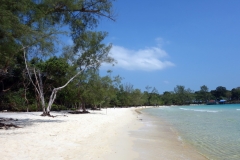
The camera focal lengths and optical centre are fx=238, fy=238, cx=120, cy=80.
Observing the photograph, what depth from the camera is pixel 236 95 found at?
155250mm

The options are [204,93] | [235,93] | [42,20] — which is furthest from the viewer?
[204,93]

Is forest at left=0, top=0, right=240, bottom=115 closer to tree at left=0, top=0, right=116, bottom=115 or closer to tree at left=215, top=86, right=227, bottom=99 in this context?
tree at left=0, top=0, right=116, bottom=115

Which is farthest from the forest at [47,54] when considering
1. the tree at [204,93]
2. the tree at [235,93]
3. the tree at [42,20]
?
the tree at [235,93]

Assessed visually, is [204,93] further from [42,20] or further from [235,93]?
[42,20]

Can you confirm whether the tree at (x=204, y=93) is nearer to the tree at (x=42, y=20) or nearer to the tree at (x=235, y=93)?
the tree at (x=235, y=93)

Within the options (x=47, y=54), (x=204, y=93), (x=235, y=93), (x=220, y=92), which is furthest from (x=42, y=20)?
(x=220, y=92)

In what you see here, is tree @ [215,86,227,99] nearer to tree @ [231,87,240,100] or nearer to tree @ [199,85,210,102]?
tree @ [231,87,240,100]

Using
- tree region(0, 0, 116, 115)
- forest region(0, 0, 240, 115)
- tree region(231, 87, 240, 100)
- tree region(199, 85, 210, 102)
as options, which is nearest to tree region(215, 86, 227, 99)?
tree region(231, 87, 240, 100)

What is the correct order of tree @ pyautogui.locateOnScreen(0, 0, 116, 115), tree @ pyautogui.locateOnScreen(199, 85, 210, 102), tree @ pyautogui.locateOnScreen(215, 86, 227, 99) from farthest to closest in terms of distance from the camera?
tree @ pyautogui.locateOnScreen(215, 86, 227, 99) → tree @ pyautogui.locateOnScreen(199, 85, 210, 102) → tree @ pyautogui.locateOnScreen(0, 0, 116, 115)

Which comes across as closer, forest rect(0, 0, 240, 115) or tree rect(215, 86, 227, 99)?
forest rect(0, 0, 240, 115)

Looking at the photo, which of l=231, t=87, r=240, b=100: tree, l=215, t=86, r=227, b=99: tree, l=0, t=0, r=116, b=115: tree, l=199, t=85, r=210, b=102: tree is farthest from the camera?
l=215, t=86, r=227, b=99: tree

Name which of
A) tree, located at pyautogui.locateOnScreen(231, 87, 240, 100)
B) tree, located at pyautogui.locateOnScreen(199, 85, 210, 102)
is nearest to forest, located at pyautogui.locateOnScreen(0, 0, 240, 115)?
tree, located at pyautogui.locateOnScreen(199, 85, 210, 102)

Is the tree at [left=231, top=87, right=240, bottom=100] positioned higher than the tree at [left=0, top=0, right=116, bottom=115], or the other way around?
the tree at [left=231, top=87, right=240, bottom=100]

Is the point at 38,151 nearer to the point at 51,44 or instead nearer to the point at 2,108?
the point at 51,44
